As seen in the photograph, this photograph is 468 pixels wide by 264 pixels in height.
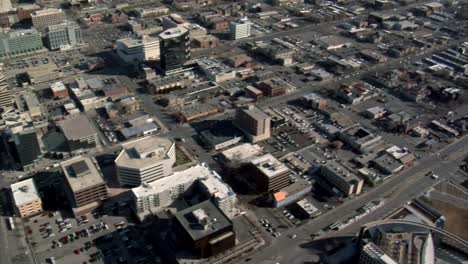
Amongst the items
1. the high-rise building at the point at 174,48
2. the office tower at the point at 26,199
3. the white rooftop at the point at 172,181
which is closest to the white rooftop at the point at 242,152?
the white rooftop at the point at 172,181

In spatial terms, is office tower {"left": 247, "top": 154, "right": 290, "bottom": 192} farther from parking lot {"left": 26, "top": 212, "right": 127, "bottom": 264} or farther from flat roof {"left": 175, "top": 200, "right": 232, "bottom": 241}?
parking lot {"left": 26, "top": 212, "right": 127, "bottom": 264}

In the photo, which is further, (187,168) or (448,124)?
(448,124)

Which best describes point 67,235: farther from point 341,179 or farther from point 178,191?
point 341,179

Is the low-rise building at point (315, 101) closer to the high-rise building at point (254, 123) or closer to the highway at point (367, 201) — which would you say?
the high-rise building at point (254, 123)

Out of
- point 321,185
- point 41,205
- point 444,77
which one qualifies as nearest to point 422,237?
point 321,185

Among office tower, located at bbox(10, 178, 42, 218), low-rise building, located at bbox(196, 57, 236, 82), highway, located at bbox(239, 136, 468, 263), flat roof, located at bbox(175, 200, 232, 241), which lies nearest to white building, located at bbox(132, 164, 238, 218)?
flat roof, located at bbox(175, 200, 232, 241)

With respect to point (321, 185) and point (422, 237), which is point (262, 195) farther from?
point (422, 237)

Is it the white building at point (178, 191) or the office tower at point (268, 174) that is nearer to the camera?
the white building at point (178, 191)

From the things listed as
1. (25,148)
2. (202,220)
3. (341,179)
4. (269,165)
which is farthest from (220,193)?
(25,148)
